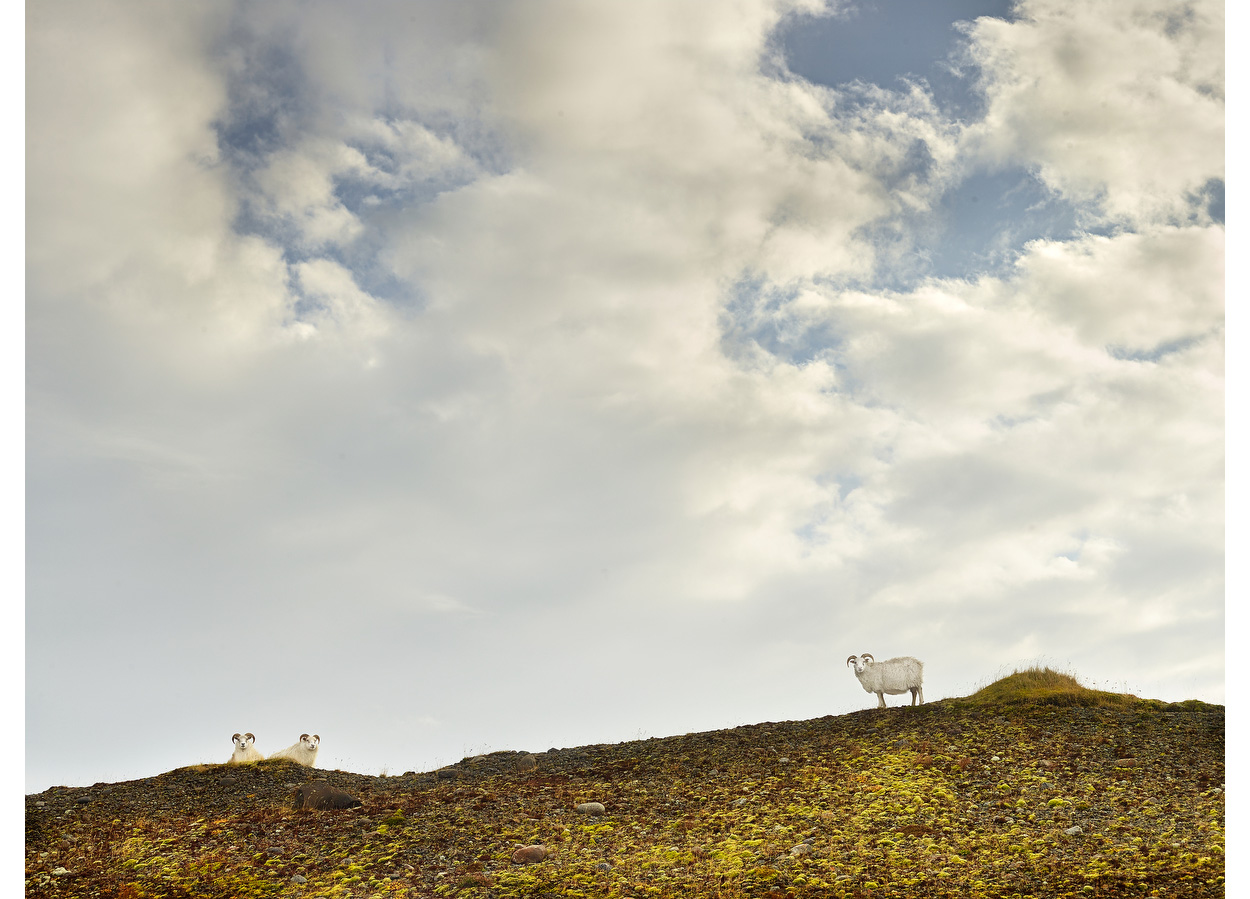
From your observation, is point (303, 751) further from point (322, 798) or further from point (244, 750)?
point (322, 798)

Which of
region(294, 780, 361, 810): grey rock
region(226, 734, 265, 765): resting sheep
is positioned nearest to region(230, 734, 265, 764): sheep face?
region(226, 734, 265, 765): resting sheep

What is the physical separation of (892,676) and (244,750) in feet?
68.2

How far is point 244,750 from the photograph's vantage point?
26.5 meters

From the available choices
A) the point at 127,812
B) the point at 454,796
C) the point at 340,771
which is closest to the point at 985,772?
the point at 454,796

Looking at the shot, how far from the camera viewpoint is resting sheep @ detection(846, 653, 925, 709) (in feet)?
89.0

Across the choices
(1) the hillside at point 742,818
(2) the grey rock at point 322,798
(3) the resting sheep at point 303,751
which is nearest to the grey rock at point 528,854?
(1) the hillside at point 742,818

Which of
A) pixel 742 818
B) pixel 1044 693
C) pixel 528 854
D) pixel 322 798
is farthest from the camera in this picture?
pixel 1044 693

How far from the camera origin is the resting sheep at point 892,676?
27141 millimetres

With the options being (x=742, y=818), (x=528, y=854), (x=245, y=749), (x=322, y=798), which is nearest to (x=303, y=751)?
(x=245, y=749)

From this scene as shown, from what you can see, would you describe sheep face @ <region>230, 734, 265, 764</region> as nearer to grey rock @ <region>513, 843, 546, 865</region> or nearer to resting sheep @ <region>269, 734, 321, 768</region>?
resting sheep @ <region>269, 734, 321, 768</region>

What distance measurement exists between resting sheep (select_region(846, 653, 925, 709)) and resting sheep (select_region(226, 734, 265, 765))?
19.7 metres

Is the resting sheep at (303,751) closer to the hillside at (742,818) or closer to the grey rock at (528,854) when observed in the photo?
the hillside at (742,818)

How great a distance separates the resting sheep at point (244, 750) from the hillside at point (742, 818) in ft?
2.20
